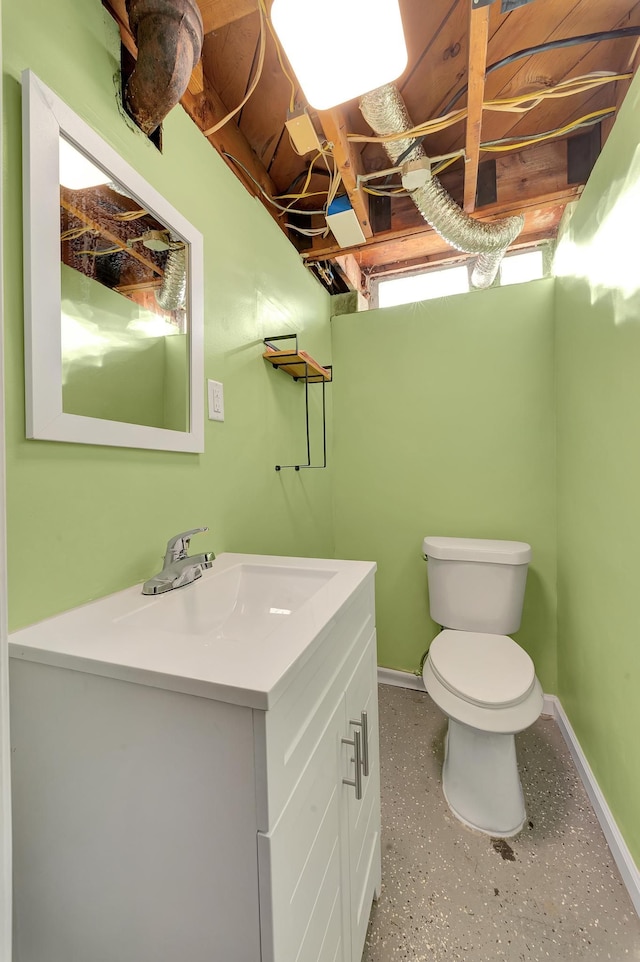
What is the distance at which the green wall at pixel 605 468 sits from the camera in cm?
105

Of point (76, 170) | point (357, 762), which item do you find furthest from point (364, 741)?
point (76, 170)

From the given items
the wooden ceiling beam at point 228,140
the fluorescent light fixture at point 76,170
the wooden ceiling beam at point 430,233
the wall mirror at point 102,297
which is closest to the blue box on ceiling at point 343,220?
the wooden ceiling beam at point 430,233

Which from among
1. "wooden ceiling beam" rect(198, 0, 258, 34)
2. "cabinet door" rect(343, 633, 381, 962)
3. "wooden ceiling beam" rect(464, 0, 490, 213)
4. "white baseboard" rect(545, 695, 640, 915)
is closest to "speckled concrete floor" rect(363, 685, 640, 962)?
"white baseboard" rect(545, 695, 640, 915)

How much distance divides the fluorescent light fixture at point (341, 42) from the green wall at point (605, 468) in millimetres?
718

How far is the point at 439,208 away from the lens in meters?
1.50

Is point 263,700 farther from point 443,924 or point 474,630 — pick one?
point 474,630

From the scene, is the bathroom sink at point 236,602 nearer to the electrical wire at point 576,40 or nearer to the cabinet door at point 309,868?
the cabinet door at point 309,868

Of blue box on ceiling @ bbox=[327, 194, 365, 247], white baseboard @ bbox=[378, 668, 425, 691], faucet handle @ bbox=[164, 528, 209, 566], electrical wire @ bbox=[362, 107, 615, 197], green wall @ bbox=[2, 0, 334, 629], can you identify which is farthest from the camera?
white baseboard @ bbox=[378, 668, 425, 691]

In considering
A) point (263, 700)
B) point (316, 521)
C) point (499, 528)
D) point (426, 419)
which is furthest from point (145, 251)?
point (499, 528)

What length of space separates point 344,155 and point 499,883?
225 cm

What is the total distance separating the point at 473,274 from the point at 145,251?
5.86 ft

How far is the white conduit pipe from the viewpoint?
1206mm

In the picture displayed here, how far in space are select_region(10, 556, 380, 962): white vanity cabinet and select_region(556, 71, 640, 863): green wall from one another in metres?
0.96

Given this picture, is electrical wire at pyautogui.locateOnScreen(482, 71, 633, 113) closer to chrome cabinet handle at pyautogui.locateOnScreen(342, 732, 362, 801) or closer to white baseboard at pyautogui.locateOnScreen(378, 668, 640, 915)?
chrome cabinet handle at pyautogui.locateOnScreen(342, 732, 362, 801)
